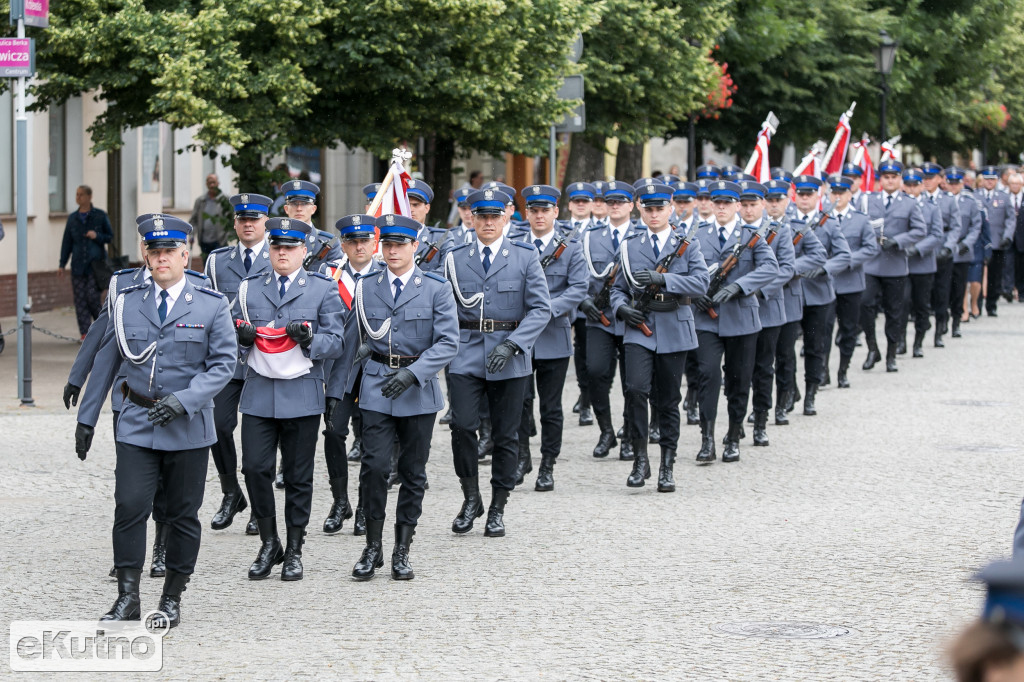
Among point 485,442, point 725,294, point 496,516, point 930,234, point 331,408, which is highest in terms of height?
point 930,234

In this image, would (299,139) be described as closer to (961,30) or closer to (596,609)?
(596,609)

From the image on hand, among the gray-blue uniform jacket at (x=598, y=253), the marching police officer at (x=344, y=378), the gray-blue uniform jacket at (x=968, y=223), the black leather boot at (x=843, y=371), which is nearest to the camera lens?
the marching police officer at (x=344, y=378)

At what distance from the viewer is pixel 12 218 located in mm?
23250

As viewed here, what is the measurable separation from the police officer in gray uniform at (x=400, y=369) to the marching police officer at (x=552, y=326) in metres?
2.54

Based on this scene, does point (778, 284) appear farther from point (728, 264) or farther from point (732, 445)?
point (732, 445)

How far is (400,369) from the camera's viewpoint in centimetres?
787

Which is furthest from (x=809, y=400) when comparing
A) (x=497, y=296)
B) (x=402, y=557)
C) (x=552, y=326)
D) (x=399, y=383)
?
(x=399, y=383)

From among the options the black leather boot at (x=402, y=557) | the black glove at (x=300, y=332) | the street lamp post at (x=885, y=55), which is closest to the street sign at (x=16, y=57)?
the black glove at (x=300, y=332)

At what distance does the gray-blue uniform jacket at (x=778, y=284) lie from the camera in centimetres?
1288

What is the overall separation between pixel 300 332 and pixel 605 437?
4.82 metres

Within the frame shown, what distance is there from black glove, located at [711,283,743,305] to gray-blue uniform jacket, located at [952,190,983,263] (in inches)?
423

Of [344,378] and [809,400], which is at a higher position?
[344,378]

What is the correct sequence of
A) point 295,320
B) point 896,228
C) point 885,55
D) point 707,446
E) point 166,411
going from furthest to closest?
point 885,55, point 896,228, point 707,446, point 295,320, point 166,411

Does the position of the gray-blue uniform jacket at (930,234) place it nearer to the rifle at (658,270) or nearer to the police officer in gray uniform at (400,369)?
the rifle at (658,270)
